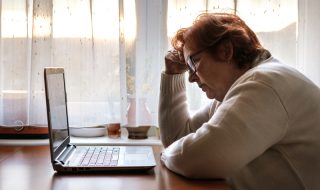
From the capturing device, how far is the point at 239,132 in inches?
37.1

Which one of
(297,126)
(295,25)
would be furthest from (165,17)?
(297,126)

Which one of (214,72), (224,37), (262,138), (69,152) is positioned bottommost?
(69,152)

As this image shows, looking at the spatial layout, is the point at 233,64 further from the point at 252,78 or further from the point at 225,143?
the point at 225,143

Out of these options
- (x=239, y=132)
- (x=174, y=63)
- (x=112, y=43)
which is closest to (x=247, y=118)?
(x=239, y=132)

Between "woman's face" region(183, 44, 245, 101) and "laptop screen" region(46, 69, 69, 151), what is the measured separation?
0.44m

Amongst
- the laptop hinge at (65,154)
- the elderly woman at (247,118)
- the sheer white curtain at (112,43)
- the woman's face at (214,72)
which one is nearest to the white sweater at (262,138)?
the elderly woman at (247,118)

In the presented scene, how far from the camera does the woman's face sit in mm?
1191

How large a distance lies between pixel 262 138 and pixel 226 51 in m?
0.32

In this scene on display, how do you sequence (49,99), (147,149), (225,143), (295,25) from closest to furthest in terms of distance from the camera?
1. (225,143)
2. (49,99)
3. (147,149)
4. (295,25)

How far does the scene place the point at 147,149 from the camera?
1411 millimetres

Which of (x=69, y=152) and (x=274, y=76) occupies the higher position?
(x=274, y=76)

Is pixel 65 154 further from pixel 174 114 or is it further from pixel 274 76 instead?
pixel 274 76

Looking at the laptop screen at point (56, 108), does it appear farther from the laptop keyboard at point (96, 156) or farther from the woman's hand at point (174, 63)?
the woman's hand at point (174, 63)

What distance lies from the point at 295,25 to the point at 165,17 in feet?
1.79
